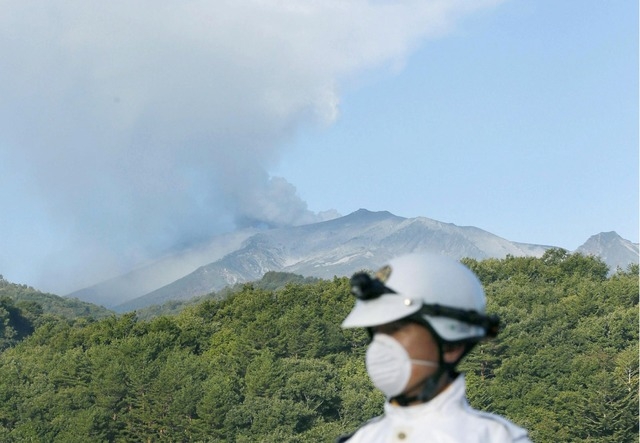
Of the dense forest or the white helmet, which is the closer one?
the white helmet

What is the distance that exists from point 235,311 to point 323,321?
8780 millimetres

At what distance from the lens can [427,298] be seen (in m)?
3.54

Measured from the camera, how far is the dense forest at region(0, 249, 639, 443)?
74.4 meters

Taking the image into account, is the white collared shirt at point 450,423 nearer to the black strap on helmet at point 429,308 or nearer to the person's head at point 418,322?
the person's head at point 418,322

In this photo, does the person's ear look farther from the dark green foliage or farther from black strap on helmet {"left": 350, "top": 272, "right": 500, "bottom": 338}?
the dark green foliage

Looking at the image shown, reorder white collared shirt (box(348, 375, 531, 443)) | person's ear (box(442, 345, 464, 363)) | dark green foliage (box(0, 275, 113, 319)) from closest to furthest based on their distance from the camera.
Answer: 1. white collared shirt (box(348, 375, 531, 443))
2. person's ear (box(442, 345, 464, 363))
3. dark green foliage (box(0, 275, 113, 319))

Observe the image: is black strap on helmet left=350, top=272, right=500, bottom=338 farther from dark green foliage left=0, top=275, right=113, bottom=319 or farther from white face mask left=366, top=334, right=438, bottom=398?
dark green foliage left=0, top=275, right=113, bottom=319

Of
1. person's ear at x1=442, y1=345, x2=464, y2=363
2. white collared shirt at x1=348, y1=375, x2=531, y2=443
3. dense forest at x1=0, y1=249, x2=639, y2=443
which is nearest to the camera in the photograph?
white collared shirt at x1=348, y1=375, x2=531, y2=443

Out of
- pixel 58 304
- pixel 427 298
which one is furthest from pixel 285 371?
pixel 58 304

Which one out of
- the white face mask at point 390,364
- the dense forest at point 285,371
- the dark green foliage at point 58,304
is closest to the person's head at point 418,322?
the white face mask at point 390,364

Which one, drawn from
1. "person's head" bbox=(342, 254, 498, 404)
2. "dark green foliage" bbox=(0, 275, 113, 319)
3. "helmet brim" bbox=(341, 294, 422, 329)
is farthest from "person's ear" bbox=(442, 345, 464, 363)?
"dark green foliage" bbox=(0, 275, 113, 319)

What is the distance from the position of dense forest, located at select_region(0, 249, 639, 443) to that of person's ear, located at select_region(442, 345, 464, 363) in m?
68.1

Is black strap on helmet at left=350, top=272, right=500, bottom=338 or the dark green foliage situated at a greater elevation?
the dark green foliage

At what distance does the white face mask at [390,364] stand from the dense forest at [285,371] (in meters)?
68.1
